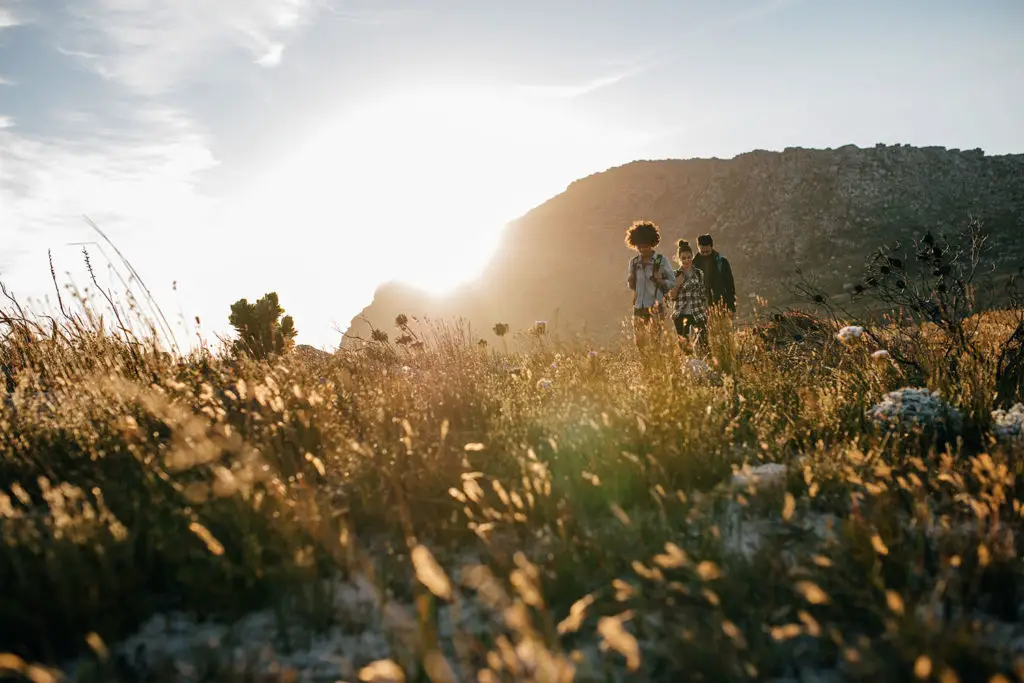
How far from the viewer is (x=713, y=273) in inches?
362

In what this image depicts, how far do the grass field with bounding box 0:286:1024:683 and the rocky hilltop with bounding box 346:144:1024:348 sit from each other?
41.6 metres

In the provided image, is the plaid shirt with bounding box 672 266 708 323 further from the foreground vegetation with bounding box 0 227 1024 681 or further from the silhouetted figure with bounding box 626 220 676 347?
the foreground vegetation with bounding box 0 227 1024 681

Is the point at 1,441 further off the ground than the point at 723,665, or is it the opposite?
the point at 1,441

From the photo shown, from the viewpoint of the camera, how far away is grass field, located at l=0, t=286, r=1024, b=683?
5.98ft

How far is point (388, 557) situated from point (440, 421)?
1409 millimetres

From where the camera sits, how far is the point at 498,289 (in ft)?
242

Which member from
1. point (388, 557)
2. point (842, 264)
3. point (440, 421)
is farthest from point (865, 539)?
point (842, 264)

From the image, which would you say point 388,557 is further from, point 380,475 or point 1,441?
point 1,441

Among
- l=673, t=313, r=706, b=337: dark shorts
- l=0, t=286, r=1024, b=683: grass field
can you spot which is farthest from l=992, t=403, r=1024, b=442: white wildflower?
l=673, t=313, r=706, b=337: dark shorts

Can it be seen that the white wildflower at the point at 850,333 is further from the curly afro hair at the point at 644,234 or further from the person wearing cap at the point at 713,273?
the person wearing cap at the point at 713,273

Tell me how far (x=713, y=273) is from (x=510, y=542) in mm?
7519

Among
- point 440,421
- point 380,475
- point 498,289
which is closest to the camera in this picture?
point 380,475

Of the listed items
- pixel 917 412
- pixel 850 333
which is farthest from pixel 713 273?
pixel 917 412

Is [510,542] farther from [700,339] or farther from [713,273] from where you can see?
[713,273]
